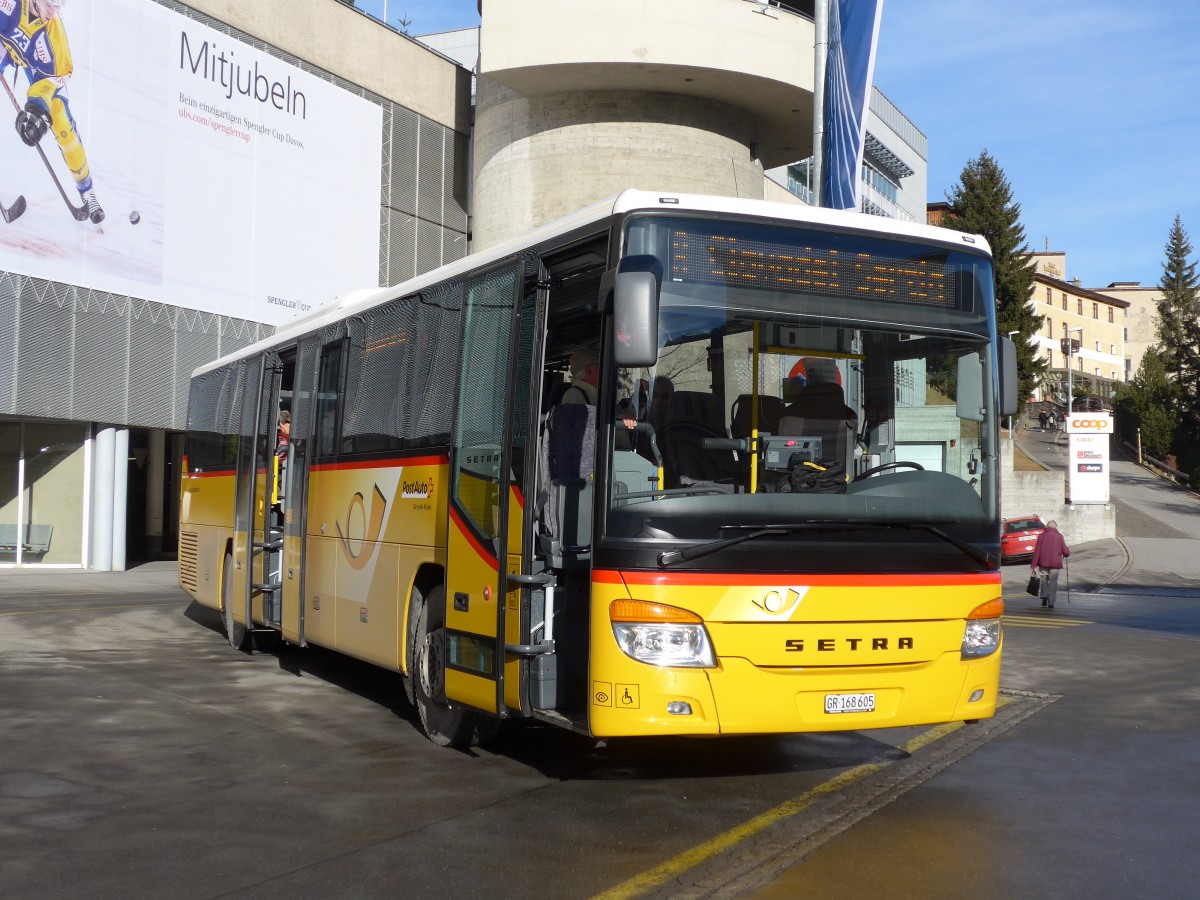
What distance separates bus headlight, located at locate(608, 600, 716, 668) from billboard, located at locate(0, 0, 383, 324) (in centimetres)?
2413

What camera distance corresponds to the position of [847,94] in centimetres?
1653

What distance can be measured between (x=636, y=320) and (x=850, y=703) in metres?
2.31

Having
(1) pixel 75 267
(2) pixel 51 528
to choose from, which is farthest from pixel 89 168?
(2) pixel 51 528

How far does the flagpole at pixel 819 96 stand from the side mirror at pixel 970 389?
9.48m

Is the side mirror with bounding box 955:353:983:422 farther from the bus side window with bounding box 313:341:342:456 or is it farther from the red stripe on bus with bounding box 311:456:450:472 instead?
the bus side window with bounding box 313:341:342:456

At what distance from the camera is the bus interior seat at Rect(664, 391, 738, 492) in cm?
667

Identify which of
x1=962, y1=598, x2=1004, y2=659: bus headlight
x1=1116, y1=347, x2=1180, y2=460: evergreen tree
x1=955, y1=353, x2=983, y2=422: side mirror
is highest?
x1=1116, y1=347, x2=1180, y2=460: evergreen tree

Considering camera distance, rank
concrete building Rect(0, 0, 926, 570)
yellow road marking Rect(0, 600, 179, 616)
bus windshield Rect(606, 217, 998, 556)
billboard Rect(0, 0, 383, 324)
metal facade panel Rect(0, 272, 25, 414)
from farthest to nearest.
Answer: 1. concrete building Rect(0, 0, 926, 570)
2. billboard Rect(0, 0, 383, 324)
3. metal facade panel Rect(0, 272, 25, 414)
4. yellow road marking Rect(0, 600, 179, 616)
5. bus windshield Rect(606, 217, 998, 556)

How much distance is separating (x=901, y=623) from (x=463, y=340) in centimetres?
330

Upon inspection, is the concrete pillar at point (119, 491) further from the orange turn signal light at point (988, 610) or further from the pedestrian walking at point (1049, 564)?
the orange turn signal light at point (988, 610)

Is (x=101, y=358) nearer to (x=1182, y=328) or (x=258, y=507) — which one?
(x=258, y=507)

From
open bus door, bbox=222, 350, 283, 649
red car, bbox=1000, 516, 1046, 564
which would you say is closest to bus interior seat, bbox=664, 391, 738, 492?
open bus door, bbox=222, 350, 283, 649

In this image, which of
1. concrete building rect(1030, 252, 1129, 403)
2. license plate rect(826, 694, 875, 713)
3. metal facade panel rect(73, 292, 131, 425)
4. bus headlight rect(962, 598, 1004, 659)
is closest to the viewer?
license plate rect(826, 694, 875, 713)

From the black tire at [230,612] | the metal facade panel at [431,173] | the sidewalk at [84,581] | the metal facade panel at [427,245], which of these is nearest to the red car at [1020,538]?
the metal facade panel at [427,245]
